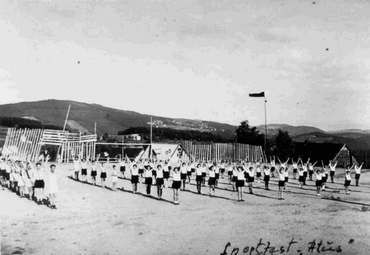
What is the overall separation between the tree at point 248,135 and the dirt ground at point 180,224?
35913 mm

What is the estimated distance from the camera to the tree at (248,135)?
191ft

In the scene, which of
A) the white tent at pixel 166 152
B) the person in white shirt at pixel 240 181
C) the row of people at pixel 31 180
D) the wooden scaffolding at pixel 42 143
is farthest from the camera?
the white tent at pixel 166 152

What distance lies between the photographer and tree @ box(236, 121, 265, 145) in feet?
191

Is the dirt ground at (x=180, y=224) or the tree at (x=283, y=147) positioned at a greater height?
the tree at (x=283, y=147)

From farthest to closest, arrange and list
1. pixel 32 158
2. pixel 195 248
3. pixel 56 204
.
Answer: pixel 32 158, pixel 56 204, pixel 195 248

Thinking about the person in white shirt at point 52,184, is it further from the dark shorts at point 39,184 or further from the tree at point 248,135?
the tree at point 248,135

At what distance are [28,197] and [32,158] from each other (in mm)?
15791

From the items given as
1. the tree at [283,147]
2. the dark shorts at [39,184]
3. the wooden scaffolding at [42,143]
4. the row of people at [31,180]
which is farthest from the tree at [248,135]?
the dark shorts at [39,184]

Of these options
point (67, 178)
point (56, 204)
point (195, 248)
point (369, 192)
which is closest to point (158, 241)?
point (195, 248)

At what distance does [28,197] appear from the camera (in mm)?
19438

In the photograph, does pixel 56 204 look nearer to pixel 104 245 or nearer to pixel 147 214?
pixel 147 214

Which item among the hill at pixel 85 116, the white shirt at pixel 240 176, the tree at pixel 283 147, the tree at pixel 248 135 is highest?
the hill at pixel 85 116

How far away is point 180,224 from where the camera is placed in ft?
47.0

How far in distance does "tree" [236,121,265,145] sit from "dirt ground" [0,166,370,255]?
3591cm
